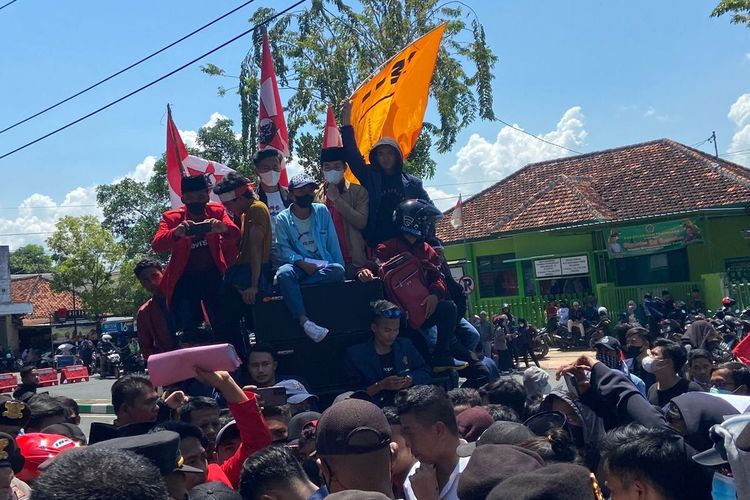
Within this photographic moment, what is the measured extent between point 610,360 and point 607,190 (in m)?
25.1

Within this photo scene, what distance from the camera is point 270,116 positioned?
30.8 feet

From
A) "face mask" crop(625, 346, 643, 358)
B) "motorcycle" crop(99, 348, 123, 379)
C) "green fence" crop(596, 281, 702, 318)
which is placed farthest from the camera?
"motorcycle" crop(99, 348, 123, 379)

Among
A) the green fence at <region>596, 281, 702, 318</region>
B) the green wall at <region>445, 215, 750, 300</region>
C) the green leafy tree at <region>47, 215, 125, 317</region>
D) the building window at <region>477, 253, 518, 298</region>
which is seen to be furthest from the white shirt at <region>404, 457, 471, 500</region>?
the green leafy tree at <region>47, 215, 125, 317</region>

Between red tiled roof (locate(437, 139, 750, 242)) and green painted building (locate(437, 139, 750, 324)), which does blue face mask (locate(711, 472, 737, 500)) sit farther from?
red tiled roof (locate(437, 139, 750, 242))

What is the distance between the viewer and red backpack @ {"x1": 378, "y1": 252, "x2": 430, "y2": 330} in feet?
20.8

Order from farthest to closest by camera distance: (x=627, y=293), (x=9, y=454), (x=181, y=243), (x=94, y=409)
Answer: (x=627, y=293) → (x=94, y=409) → (x=181, y=243) → (x=9, y=454)

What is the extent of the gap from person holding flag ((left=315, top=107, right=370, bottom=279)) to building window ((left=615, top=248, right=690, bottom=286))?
22696 mm

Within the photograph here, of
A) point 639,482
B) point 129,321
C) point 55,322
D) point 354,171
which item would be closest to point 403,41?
point 354,171

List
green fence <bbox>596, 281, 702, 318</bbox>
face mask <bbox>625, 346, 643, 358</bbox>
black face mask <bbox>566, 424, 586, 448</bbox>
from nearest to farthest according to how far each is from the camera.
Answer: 1. black face mask <bbox>566, 424, 586, 448</bbox>
2. face mask <bbox>625, 346, 643, 358</bbox>
3. green fence <bbox>596, 281, 702, 318</bbox>

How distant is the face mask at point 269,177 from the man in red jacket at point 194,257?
0.79 meters

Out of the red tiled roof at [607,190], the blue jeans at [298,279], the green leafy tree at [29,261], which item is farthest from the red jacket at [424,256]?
the green leafy tree at [29,261]

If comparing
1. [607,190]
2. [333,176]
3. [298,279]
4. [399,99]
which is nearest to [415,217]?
[333,176]

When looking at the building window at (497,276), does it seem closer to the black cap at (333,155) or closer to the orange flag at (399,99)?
the orange flag at (399,99)

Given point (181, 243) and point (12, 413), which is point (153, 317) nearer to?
point (181, 243)
